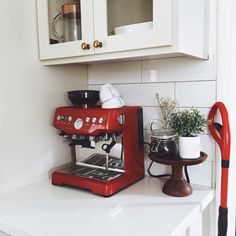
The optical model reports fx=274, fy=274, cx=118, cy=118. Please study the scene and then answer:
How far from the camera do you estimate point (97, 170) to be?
1182mm

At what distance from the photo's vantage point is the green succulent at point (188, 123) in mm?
1003

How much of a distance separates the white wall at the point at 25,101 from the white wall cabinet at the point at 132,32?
0.08 m

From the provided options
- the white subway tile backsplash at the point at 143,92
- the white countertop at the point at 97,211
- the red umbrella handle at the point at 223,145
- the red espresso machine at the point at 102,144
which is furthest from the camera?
the white subway tile backsplash at the point at 143,92

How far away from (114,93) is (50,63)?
31 cm

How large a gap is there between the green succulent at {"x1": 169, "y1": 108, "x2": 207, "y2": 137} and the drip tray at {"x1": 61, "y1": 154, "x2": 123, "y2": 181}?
295 mm

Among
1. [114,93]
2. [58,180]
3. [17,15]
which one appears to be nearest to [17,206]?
[58,180]

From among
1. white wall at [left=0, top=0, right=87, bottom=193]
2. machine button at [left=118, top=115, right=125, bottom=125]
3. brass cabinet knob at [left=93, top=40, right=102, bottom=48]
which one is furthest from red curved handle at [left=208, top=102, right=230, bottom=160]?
white wall at [left=0, top=0, right=87, bottom=193]

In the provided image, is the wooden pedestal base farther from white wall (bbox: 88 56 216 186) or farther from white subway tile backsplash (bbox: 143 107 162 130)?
white subway tile backsplash (bbox: 143 107 162 130)

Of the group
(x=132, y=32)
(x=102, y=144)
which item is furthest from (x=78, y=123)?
(x=132, y=32)

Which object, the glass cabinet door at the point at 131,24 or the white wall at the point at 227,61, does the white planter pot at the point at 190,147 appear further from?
the glass cabinet door at the point at 131,24

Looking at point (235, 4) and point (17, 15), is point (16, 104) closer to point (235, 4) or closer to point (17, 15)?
point (17, 15)

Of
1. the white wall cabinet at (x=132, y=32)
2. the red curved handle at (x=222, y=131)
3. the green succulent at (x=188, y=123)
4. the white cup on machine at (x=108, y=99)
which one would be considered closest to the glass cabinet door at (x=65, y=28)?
the white wall cabinet at (x=132, y=32)

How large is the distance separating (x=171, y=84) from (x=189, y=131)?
0.26m

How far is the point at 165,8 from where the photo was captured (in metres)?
0.84
